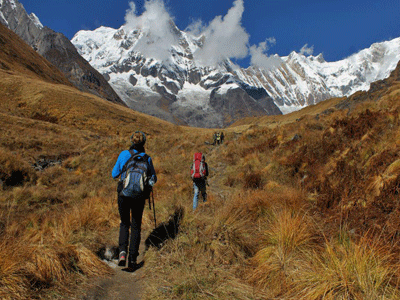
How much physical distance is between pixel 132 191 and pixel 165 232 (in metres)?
1.65

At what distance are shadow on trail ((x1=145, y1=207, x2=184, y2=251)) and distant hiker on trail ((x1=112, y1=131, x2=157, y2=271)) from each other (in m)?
0.57

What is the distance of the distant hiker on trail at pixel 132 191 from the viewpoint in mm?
3703

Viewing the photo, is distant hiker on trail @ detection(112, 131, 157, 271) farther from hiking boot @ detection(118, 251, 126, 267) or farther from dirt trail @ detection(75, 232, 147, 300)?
dirt trail @ detection(75, 232, 147, 300)

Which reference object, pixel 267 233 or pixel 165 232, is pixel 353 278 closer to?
pixel 267 233

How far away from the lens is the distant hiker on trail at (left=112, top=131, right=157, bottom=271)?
370 centimetres

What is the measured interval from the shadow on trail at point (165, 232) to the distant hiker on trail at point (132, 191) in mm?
572

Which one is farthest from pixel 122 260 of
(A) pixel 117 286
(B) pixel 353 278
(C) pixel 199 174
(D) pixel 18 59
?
(D) pixel 18 59


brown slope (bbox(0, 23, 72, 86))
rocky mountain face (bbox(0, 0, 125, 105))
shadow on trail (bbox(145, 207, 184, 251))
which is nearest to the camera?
shadow on trail (bbox(145, 207, 184, 251))

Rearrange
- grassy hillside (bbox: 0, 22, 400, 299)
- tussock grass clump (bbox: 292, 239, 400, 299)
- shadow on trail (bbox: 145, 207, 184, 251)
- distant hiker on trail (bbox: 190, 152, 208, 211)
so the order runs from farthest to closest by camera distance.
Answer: distant hiker on trail (bbox: 190, 152, 208, 211)
shadow on trail (bbox: 145, 207, 184, 251)
grassy hillside (bbox: 0, 22, 400, 299)
tussock grass clump (bbox: 292, 239, 400, 299)

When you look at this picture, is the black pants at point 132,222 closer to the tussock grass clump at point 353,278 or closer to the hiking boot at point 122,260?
the hiking boot at point 122,260

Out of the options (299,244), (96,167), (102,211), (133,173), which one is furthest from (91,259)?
(96,167)

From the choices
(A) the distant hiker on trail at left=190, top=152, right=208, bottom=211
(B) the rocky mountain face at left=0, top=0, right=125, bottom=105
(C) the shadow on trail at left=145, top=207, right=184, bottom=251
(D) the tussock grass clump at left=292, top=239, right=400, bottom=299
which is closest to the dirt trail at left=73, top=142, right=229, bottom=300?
(C) the shadow on trail at left=145, top=207, right=184, bottom=251

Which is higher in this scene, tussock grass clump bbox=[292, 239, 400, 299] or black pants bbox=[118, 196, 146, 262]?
black pants bbox=[118, 196, 146, 262]

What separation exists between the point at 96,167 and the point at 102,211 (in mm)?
10977
